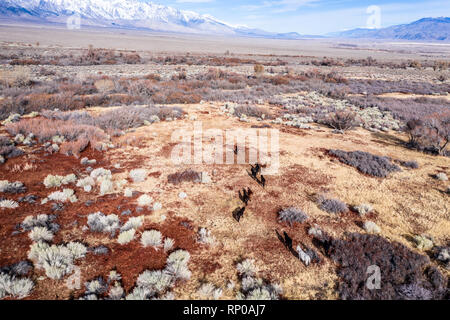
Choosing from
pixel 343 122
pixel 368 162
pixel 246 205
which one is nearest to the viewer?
pixel 246 205

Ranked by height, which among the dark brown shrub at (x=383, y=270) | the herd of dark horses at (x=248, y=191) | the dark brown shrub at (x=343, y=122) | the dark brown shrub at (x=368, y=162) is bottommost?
the dark brown shrub at (x=383, y=270)

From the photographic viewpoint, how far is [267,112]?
1574 cm

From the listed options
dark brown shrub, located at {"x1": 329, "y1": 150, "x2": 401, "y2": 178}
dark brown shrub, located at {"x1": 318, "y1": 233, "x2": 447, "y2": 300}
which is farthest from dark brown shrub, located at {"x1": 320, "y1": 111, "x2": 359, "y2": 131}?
dark brown shrub, located at {"x1": 318, "y1": 233, "x2": 447, "y2": 300}

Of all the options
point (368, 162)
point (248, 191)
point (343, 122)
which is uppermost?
point (343, 122)

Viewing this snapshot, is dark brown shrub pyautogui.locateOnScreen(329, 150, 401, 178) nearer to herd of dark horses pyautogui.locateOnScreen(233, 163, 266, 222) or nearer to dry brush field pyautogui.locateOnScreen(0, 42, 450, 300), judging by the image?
dry brush field pyautogui.locateOnScreen(0, 42, 450, 300)

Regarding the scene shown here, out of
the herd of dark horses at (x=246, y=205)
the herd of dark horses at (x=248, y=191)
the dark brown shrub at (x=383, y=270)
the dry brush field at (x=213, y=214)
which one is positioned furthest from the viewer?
Result: the herd of dark horses at (x=248, y=191)

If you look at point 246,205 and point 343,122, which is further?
point 343,122

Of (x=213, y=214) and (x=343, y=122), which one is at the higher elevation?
(x=343, y=122)

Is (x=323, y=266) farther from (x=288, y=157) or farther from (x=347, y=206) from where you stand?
(x=288, y=157)

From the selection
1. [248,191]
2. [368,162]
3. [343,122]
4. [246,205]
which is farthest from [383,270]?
[343,122]

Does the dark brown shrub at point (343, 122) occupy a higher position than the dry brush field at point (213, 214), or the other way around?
the dark brown shrub at point (343, 122)

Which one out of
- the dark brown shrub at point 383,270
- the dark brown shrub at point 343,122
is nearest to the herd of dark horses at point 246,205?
the dark brown shrub at point 383,270

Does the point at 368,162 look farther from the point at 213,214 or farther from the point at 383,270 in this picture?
the point at 213,214

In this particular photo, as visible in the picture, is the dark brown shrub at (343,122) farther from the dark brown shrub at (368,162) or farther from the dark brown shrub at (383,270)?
the dark brown shrub at (383,270)
